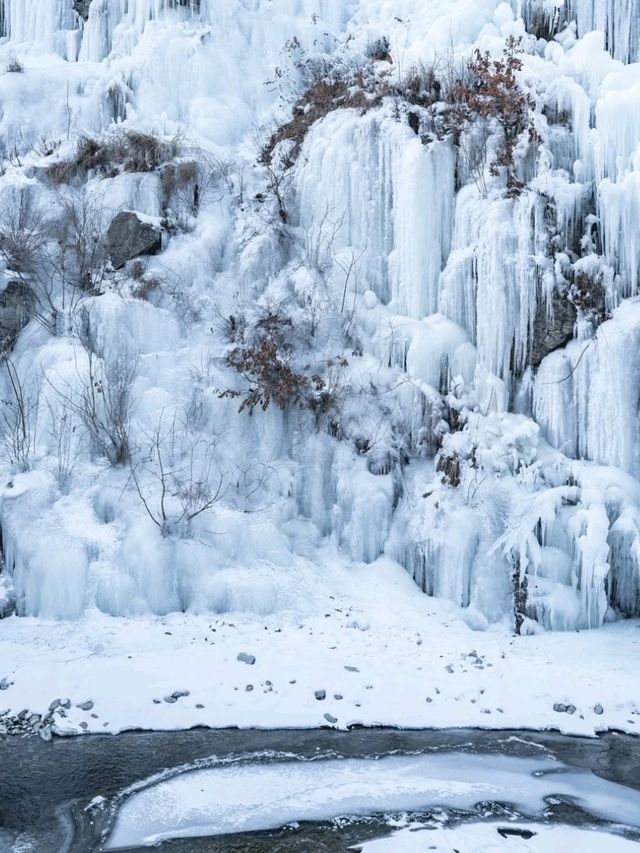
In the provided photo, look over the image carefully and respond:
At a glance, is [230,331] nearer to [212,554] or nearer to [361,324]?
[361,324]

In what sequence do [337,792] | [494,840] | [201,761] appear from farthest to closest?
1. [201,761]
2. [337,792]
3. [494,840]

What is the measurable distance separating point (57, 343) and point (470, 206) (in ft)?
20.8

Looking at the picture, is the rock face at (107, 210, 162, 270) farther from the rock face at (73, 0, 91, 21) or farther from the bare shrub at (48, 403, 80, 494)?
the rock face at (73, 0, 91, 21)

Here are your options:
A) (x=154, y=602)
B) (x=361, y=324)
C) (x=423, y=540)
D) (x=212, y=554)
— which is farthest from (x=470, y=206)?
(x=154, y=602)

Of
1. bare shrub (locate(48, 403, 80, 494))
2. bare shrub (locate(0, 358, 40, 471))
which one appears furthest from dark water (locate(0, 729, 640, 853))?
bare shrub (locate(0, 358, 40, 471))

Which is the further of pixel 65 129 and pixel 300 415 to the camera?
pixel 65 129

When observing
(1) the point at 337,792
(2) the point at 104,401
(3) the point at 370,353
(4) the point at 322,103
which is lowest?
(1) the point at 337,792

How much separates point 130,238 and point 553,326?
22.2ft

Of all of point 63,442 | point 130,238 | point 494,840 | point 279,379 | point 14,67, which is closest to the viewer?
point 494,840

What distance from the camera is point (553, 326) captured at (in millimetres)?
9727

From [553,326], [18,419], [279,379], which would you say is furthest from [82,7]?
[553,326]

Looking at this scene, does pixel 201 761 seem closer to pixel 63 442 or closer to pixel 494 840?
pixel 494 840

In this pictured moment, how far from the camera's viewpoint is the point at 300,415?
34.5 feet

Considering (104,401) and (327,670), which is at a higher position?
(104,401)
